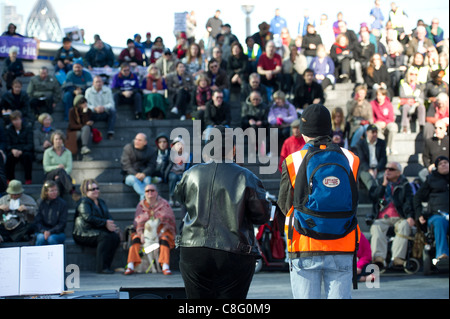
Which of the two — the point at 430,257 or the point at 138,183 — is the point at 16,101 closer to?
the point at 138,183

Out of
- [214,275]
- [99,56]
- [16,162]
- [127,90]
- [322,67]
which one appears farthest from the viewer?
[99,56]

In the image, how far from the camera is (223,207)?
5.15 meters

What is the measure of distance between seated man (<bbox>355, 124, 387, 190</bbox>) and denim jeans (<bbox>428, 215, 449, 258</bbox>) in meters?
2.13

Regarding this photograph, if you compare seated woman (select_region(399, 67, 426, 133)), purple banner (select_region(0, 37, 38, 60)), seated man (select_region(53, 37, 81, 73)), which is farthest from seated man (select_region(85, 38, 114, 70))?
seated woman (select_region(399, 67, 426, 133))

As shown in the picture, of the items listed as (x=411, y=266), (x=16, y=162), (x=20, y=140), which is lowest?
(x=411, y=266)

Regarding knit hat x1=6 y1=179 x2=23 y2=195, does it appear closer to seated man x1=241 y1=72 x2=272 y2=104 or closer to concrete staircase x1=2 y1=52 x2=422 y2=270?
concrete staircase x1=2 y1=52 x2=422 y2=270

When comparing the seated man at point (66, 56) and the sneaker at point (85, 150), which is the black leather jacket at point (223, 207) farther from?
the seated man at point (66, 56)

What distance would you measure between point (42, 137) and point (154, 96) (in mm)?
2559

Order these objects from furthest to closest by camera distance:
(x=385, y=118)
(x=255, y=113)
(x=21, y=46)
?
(x=21, y=46) < (x=385, y=118) < (x=255, y=113)

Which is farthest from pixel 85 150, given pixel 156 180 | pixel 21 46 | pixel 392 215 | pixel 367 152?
pixel 21 46

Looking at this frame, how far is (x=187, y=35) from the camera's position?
21188 millimetres

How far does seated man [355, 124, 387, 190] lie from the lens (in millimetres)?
13039
